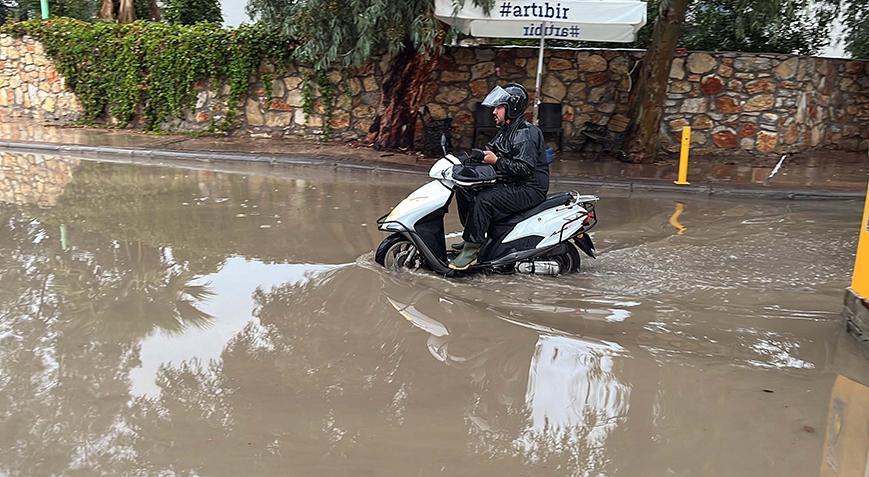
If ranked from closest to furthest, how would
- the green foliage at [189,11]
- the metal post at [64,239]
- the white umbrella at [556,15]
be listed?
the metal post at [64,239] → the white umbrella at [556,15] → the green foliage at [189,11]

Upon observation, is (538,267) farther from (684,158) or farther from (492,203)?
(684,158)

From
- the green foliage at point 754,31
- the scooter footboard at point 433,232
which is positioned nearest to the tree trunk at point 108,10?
the green foliage at point 754,31

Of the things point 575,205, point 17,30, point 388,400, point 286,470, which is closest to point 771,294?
point 575,205

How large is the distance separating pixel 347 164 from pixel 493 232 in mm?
6395

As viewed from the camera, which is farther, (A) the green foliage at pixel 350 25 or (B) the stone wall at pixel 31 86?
(B) the stone wall at pixel 31 86

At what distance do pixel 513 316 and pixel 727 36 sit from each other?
12.7m

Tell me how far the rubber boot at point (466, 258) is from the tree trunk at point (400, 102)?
Answer: 755 cm

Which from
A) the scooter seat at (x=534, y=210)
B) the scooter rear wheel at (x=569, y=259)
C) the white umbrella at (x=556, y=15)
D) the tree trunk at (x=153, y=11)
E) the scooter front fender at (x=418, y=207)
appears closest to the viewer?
the scooter front fender at (x=418, y=207)

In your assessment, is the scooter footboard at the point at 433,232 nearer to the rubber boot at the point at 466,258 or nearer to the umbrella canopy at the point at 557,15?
the rubber boot at the point at 466,258

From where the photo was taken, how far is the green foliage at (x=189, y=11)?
18969 millimetres

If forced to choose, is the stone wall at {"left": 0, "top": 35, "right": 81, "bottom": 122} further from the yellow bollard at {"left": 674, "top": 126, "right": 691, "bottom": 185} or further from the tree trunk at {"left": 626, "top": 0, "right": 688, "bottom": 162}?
the yellow bollard at {"left": 674, "top": 126, "right": 691, "bottom": 185}

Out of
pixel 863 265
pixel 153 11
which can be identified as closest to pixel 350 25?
pixel 863 265

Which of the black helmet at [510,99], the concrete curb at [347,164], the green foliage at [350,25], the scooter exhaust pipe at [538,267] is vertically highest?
the green foliage at [350,25]

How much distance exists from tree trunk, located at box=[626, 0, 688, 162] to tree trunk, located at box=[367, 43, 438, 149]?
362 centimetres
